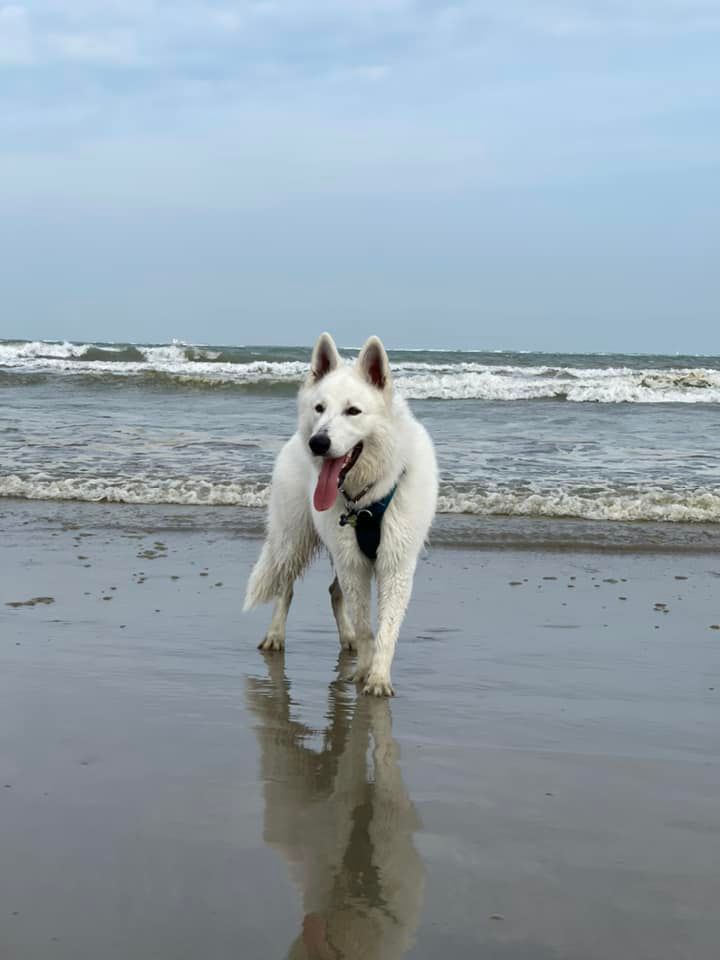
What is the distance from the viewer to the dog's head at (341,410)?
4613 mm

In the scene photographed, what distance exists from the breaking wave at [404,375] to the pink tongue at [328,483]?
17.3 meters

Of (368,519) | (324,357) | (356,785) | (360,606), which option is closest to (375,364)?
(324,357)

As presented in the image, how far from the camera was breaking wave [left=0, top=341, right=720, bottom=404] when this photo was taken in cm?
2669

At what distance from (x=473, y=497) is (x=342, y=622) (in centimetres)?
491

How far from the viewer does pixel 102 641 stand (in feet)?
17.6

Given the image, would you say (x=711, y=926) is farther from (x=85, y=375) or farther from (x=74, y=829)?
(x=85, y=375)

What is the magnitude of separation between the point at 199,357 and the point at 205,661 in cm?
3171

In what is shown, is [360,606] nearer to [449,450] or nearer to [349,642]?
[349,642]

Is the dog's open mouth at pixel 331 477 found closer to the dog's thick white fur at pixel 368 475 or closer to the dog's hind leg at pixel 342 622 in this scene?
the dog's thick white fur at pixel 368 475

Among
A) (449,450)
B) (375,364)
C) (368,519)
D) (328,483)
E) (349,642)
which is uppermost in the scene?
(375,364)

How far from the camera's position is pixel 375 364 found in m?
4.75

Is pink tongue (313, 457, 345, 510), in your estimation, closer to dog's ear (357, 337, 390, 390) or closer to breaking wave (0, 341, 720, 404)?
dog's ear (357, 337, 390, 390)

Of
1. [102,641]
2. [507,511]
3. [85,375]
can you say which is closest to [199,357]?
[85,375]

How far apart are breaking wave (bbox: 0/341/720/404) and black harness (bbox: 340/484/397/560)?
676 inches
